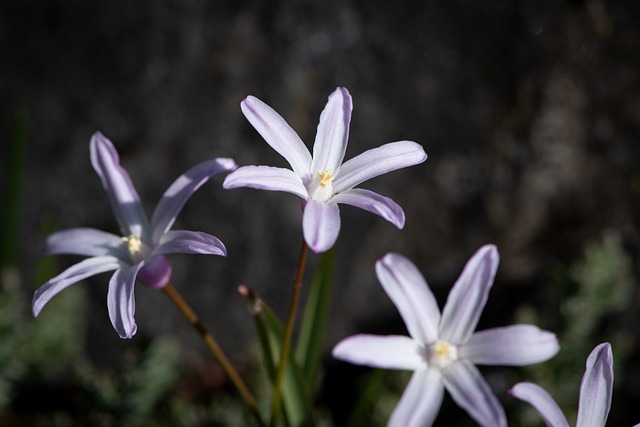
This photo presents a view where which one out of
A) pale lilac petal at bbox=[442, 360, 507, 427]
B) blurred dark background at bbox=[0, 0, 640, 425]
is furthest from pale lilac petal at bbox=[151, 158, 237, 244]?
blurred dark background at bbox=[0, 0, 640, 425]

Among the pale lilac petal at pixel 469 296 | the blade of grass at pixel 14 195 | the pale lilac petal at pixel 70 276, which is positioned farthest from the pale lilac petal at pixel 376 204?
the blade of grass at pixel 14 195

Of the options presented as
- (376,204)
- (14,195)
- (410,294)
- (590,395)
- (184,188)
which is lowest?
(590,395)

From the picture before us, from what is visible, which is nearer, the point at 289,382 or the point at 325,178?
the point at 325,178

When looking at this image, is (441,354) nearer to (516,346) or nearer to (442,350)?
(442,350)

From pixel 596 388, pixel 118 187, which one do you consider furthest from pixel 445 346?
pixel 118 187

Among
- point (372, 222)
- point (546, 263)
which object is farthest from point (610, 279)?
point (372, 222)

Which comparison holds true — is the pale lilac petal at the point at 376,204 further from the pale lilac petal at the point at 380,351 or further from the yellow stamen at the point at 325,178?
the pale lilac petal at the point at 380,351

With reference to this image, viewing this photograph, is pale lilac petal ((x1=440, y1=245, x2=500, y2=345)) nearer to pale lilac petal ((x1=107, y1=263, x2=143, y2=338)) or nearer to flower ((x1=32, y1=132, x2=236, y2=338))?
flower ((x1=32, y1=132, x2=236, y2=338))
